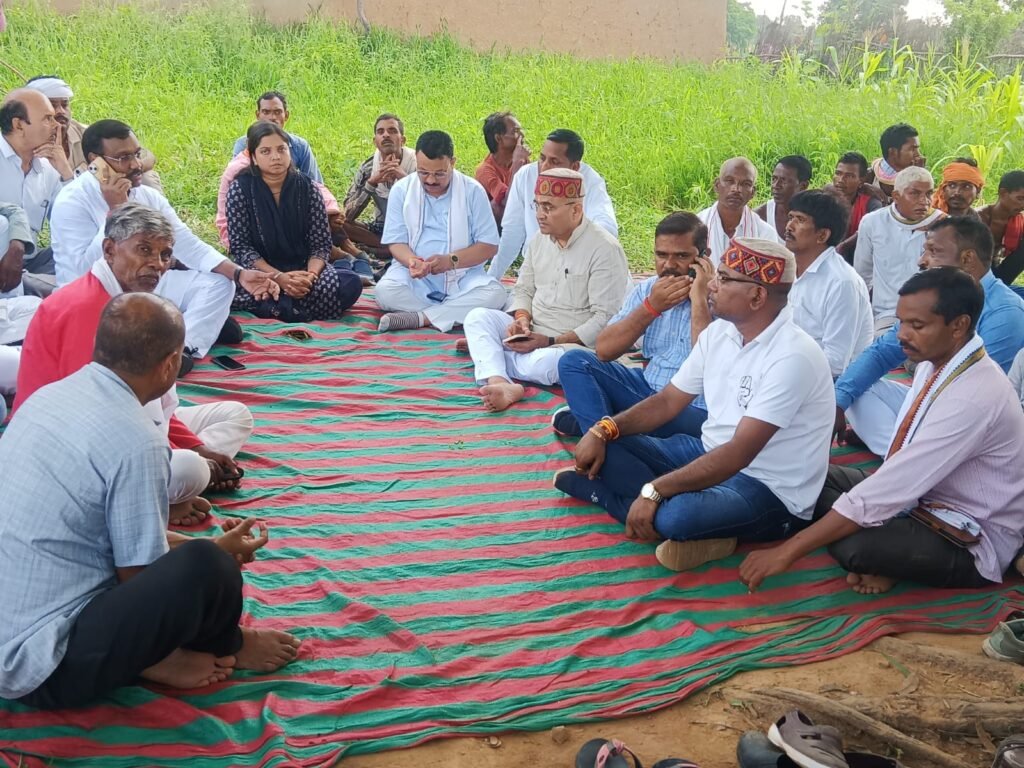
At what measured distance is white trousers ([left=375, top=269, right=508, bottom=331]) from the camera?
6.73m

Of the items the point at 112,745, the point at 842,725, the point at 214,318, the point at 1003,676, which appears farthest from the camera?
the point at 214,318

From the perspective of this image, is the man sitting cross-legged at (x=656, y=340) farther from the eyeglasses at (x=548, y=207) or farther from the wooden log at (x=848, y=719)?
the wooden log at (x=848, y=719)

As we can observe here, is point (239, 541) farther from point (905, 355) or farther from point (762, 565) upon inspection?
point (905, 355)

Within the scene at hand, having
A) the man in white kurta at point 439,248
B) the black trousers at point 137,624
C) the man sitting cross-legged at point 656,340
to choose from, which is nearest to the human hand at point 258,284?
the man in white kurta at point 439,248

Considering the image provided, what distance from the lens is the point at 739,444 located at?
11.8 feet

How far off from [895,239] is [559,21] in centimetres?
928

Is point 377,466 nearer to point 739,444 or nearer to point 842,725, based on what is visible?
point 739,444

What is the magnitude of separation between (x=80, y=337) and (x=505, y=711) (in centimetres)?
205

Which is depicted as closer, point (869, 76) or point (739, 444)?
point (739, 444)

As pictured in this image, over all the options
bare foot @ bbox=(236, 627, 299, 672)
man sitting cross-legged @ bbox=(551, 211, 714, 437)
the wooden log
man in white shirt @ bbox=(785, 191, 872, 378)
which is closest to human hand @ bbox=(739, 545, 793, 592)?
the wooden log

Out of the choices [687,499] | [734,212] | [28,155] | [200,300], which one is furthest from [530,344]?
[28,155]

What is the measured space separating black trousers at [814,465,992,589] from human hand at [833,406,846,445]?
3.98 feet

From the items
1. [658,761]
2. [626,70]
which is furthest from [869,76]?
[658,761]

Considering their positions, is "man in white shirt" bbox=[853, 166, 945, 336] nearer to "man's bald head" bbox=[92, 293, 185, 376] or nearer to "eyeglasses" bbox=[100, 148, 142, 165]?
"eyeglasses" bbox=[100, 148, 142, 165]
